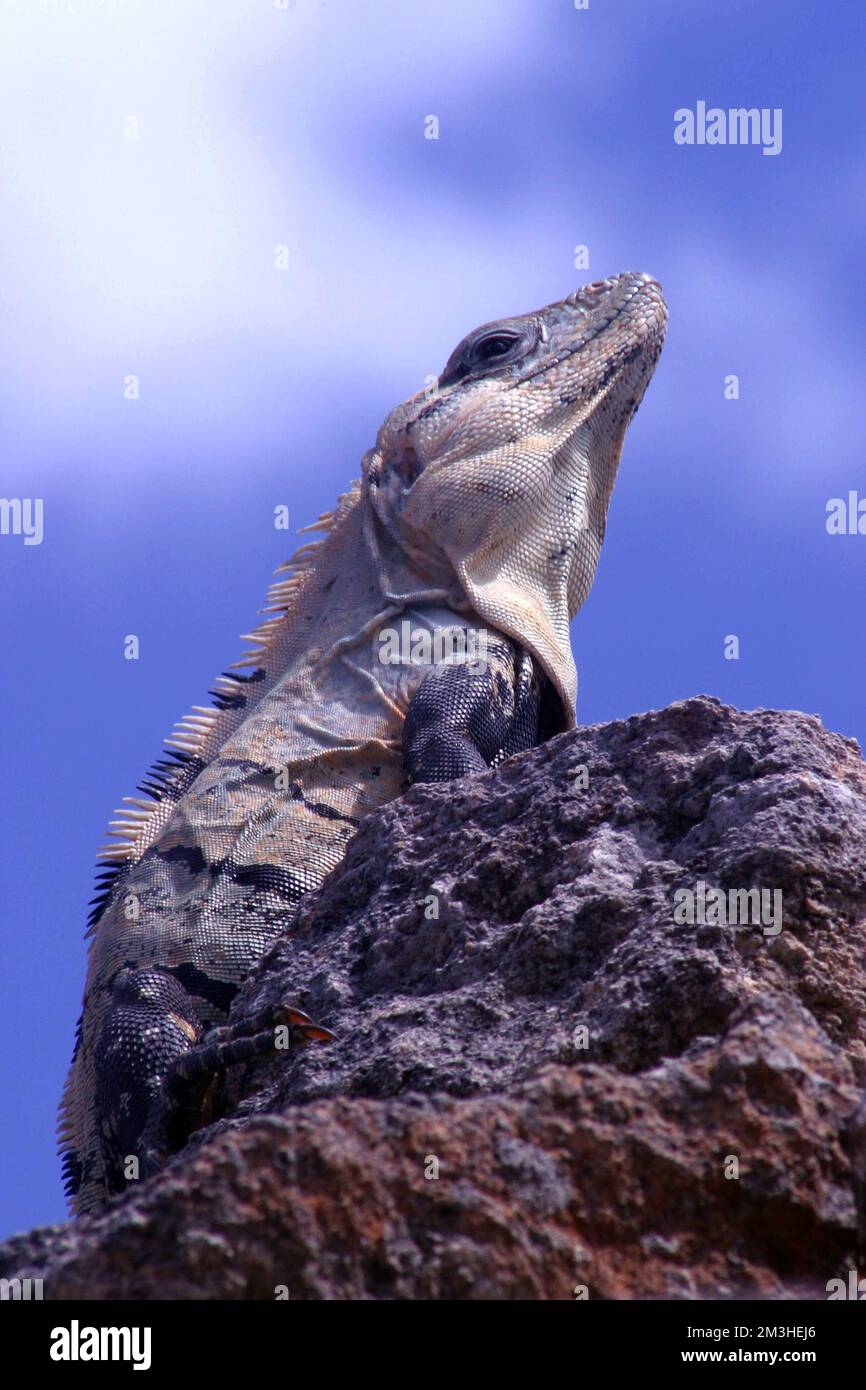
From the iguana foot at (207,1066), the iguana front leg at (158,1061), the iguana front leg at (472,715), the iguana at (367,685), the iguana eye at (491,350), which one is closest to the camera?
the iguana foot at (207,1066)

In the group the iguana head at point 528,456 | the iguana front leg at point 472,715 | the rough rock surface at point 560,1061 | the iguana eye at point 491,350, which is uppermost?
the iguana eye at point 491,350

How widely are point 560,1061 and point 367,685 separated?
443 cm

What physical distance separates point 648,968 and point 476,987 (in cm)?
63

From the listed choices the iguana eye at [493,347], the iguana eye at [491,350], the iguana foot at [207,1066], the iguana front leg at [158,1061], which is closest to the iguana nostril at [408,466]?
the iguana eye at [491,350]

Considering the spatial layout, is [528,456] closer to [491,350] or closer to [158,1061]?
[491,350]

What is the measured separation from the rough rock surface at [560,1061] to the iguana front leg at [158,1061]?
0.13 meters

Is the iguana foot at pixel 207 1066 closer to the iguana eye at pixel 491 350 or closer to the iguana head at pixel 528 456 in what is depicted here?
the iguana head at pixel 528 456

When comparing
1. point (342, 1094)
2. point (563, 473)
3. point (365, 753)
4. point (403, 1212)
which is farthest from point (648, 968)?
point (563, 473)

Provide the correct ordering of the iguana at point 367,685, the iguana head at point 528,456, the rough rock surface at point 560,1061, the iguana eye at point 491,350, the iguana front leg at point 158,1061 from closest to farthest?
the rough rock surface at point 560,1061
the iguana front leg at point 158,1061
the iguana at point 367,685
the iguana head at point 528,456
the iguana eye at point 491,350

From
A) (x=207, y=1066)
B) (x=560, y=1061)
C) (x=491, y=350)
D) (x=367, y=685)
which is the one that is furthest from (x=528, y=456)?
(x=560, y=1061)

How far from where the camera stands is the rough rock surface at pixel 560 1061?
326 centimetres

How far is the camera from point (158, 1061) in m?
6.75

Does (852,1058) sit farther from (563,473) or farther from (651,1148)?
(563,473)
